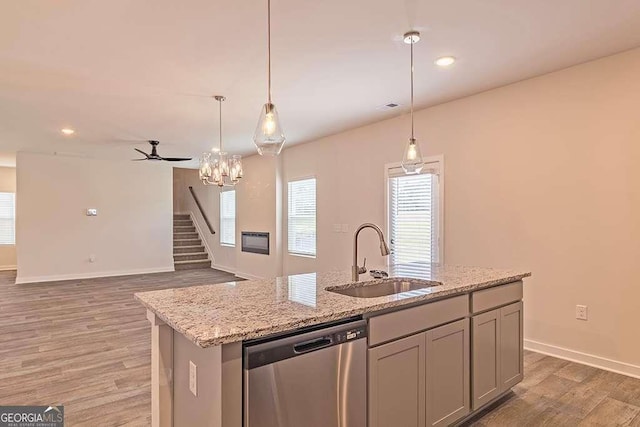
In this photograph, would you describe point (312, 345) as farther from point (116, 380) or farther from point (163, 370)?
point (116, 380)

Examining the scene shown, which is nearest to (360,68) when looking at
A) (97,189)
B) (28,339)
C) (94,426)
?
(94,426)

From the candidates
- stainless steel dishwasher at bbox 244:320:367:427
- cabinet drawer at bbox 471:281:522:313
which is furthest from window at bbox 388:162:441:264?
stainless steel dishwasher at bbox 244:320:367:427

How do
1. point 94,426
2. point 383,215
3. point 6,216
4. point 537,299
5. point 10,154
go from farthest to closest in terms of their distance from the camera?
point 6,216, point 10,154, point 383,215, point 537,299, point 94,426

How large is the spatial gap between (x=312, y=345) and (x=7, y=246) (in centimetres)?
1167

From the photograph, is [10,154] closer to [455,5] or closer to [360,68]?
[360,68]

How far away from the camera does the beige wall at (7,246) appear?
9914 mm

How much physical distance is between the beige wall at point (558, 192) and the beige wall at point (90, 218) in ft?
22.3

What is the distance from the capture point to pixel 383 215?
514 cm

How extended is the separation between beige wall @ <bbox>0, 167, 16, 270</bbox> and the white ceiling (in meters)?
6.51

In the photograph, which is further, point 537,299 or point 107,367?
point 537,299

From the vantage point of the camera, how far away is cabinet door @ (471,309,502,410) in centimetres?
238

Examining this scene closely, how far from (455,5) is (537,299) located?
8.97ft

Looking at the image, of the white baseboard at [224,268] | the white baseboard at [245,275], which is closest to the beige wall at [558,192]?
the white baseboard at [245,275]

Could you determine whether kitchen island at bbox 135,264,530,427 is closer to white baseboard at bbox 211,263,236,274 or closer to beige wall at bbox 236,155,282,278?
beige wall at bbox 236,155,282,278
